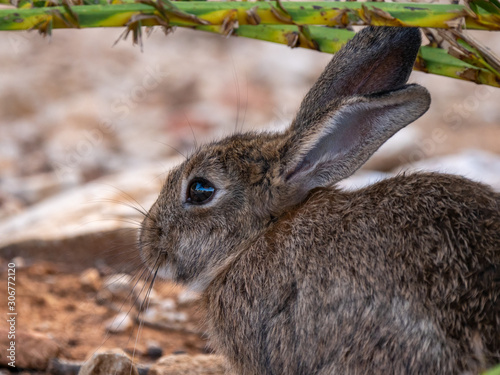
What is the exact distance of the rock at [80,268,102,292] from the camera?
17.1 feet

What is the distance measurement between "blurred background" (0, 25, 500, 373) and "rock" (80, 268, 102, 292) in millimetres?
13

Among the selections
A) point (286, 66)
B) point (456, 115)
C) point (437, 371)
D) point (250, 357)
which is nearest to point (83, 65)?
point (286, 66)

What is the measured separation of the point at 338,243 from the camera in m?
3.22

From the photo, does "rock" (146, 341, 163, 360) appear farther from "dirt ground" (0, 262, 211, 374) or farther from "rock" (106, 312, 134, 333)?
"rock" (106, 312, 134, 333)

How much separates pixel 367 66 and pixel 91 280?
279cm

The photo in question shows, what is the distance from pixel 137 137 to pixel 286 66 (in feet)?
8.93

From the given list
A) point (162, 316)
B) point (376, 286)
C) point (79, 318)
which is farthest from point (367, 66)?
point (79, 318)

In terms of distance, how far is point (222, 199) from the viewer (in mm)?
3865

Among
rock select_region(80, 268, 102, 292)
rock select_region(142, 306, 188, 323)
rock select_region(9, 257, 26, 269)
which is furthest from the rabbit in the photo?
rock select_region(9, 257, 26, 269)

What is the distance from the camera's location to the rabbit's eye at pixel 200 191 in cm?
392

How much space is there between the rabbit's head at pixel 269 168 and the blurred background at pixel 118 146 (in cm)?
44

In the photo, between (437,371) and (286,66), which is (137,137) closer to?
(286,66)

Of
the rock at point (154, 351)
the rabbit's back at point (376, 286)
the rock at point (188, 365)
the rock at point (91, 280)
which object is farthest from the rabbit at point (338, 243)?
the rock at point (91, 280)

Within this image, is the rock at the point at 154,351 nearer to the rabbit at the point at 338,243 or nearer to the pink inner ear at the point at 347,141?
the rabbit at the point at 338,243
